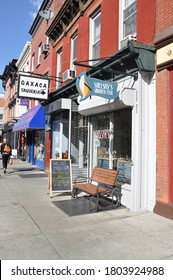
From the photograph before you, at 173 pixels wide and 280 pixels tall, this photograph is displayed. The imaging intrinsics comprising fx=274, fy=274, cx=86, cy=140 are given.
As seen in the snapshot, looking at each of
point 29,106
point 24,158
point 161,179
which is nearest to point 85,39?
point 161,179

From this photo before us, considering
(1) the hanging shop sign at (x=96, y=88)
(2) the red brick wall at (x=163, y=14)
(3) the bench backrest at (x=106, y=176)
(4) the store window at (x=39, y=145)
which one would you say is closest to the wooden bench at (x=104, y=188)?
(3) the bench backrest at (x=106, y=176)

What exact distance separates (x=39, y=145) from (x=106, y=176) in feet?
36.4

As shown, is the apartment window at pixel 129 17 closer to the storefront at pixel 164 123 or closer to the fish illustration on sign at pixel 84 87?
the storefront at pixel 164 123

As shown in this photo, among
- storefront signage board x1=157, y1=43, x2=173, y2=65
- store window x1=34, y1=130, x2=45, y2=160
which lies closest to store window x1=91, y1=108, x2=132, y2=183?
storefront signage board x1=157, y1=43, x2=173, y2=65

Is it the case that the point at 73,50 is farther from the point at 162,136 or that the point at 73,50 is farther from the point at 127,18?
the point at 162,136

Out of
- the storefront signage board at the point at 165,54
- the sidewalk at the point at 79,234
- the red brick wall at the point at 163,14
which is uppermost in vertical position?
the red brick wall at the point at 163,14

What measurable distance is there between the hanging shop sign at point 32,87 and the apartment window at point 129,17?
5.43 meters

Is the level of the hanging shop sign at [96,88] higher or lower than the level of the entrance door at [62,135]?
higher

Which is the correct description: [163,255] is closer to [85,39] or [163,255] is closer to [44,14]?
[85,39]

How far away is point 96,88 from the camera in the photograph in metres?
6.72

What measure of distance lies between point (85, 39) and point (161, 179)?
6617mm

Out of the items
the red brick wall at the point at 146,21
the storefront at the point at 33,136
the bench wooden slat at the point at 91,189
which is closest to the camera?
the red brick wall at the point at 146,21

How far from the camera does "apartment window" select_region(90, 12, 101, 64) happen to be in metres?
9.88

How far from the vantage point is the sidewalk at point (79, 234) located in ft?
13.7
